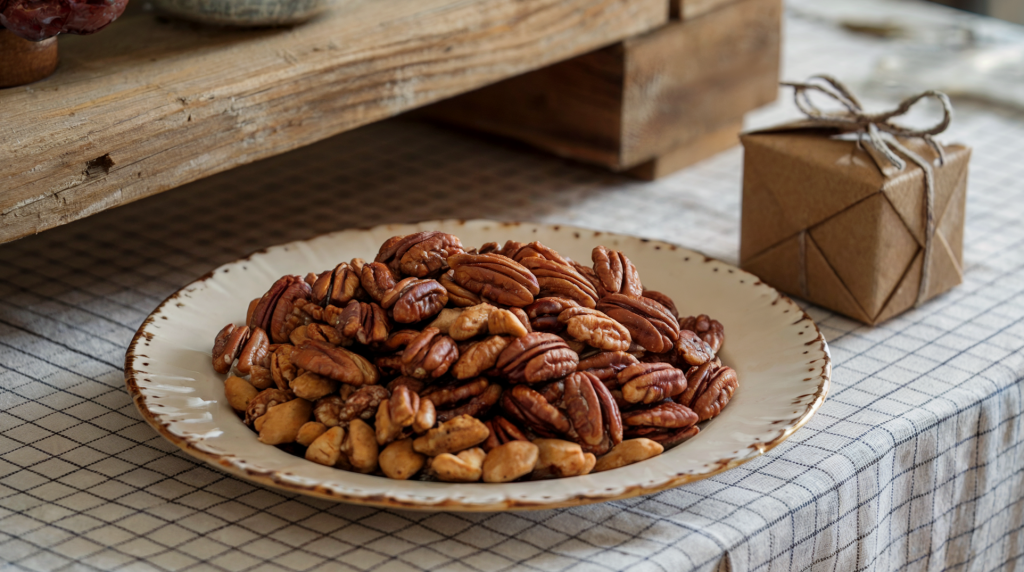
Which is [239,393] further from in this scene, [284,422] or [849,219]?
[849,219]

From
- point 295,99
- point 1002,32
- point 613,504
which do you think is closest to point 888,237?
point 613,504

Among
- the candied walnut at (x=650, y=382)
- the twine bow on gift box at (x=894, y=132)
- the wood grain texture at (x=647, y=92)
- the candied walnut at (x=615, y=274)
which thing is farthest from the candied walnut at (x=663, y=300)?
the wood grain texture at (x=647, y=92)

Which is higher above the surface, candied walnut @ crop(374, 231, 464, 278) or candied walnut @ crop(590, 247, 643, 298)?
candied walnut @ crop(374, 231, 464, 278)

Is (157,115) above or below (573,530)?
above

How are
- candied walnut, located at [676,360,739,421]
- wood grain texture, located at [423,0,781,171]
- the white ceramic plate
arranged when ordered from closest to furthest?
the white ceramic plate → candied walnut, located at [676,360,739,421] → wood grain texture, located at [423,0,781,171]

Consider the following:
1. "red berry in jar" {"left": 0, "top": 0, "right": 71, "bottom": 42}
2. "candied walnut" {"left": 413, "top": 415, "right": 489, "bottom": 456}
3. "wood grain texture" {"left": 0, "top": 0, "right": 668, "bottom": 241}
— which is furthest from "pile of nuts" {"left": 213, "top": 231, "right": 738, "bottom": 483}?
"red berry in jar" {"left": 0, "top": 0, "right": 71, "bottom": 42}

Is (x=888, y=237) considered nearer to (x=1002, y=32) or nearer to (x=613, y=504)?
(x=613, y=504)

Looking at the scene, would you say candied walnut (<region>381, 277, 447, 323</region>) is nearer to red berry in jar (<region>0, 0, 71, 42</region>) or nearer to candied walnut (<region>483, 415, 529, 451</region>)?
candied walnut (<region>483, 415, 529, 451</region>)
